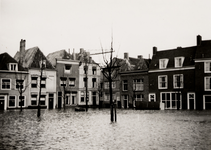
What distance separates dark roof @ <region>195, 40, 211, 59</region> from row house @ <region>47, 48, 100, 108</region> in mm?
19685

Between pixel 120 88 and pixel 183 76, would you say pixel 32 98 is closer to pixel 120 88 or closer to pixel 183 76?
pixel 120 88

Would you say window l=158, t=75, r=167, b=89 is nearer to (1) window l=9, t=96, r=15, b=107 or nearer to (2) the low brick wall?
(2) the low brick wall

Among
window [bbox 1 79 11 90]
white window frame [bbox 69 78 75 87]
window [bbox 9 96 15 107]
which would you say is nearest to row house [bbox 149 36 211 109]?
white window frame [bbox 69 78 75 87]

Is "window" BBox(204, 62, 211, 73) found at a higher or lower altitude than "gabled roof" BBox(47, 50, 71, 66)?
lower

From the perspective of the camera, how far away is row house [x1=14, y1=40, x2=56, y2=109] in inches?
1906

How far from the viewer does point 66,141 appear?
10680 mm

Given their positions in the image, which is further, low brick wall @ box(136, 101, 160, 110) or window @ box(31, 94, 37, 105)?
window @ box(31, 94, 37, 105)

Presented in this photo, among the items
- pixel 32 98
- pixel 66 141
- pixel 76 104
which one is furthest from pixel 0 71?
pixel 66 141

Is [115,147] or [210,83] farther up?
[210,83]

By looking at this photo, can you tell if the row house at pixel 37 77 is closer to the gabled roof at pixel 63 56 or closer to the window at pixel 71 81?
the gabled roof at pixel 63 56

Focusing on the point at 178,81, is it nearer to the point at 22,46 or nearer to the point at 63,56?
the point at 63,56

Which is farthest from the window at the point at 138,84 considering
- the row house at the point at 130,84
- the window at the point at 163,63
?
the window at the point at 163,63

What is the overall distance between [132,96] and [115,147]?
43316mm

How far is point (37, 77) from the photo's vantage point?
49.3 metres
